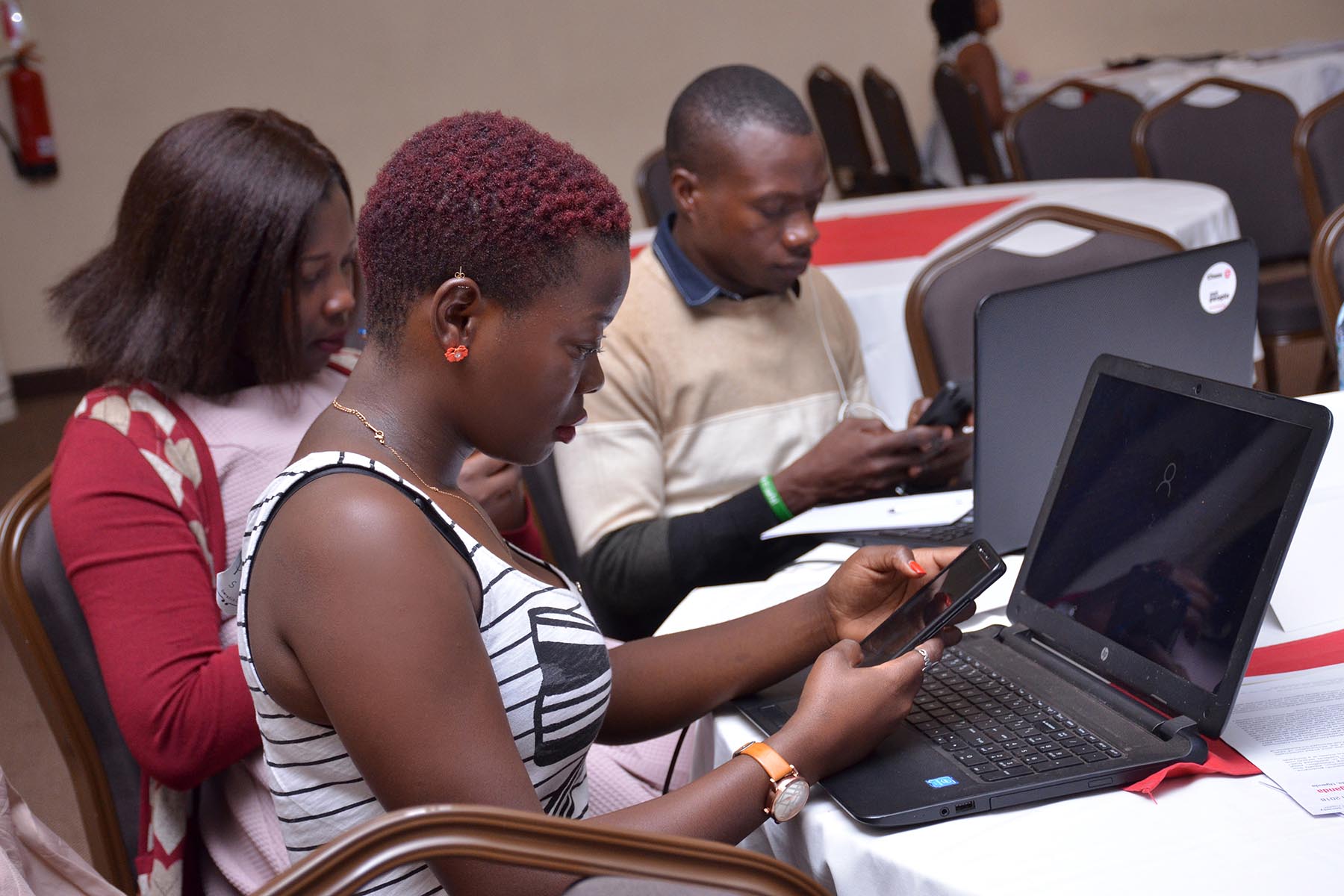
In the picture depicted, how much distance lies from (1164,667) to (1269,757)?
0.10 meters

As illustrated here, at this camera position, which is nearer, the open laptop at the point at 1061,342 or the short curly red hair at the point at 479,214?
the short curly red hair at the point at 479,214

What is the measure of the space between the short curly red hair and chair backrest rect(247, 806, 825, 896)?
41 centimetres

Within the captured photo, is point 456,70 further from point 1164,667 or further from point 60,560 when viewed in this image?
point 1164,667

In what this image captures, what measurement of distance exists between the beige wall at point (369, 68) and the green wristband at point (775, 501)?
4951mm

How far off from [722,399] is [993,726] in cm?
99

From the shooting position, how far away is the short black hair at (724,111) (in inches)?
74.7

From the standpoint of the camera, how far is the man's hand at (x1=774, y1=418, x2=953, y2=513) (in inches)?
66.8

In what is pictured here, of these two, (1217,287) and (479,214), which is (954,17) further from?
(479,214)

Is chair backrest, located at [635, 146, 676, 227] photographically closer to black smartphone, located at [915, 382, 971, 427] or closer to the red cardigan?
black smartphone, located at [915, 382, 971, 427]

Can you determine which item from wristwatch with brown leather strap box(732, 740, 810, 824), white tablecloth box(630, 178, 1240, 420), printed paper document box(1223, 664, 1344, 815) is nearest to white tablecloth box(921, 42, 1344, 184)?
white tablecloth box(630, 178, 1240, 420)

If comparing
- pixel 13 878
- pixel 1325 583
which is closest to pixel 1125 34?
pixel 1325 583

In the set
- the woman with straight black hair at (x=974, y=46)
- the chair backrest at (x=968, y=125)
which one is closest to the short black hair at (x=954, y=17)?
the woman with straight black hair at (x=974, y=46)

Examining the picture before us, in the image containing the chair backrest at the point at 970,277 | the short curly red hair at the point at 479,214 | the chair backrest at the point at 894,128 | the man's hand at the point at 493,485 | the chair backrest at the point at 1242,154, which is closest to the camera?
the short curly red hair at the point at 479,214

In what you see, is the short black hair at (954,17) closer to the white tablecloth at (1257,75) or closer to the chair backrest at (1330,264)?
the white tablecloth at (1257,75)
